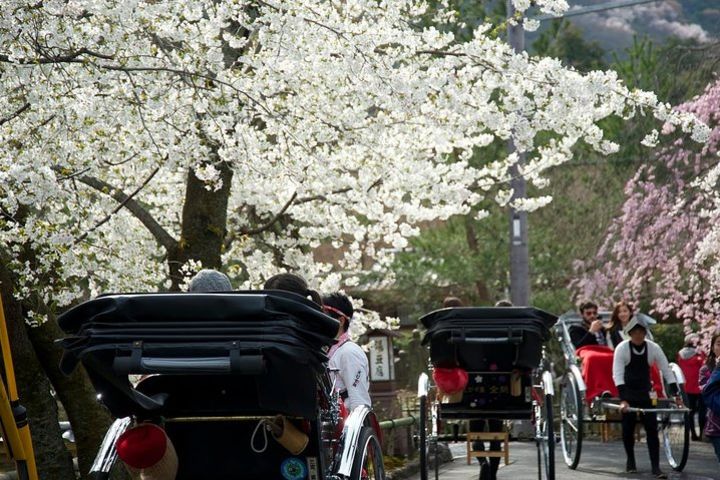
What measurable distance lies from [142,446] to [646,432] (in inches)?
304

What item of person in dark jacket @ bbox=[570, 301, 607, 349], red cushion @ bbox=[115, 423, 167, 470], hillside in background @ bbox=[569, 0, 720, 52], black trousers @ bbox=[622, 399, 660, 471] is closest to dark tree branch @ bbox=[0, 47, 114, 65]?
red cushion @ bbox=[115, 423, 167, 470]

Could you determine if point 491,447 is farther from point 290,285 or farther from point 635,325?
point 290,285

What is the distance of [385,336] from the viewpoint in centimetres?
1602

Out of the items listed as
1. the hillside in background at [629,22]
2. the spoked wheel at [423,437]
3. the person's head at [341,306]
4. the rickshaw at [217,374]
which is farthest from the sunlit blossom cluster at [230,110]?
the hillside in background at [629,22]

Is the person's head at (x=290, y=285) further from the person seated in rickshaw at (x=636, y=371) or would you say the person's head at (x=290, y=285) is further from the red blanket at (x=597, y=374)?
the red blanket at (x=597, y=374)

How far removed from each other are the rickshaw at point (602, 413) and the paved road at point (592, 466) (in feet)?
0.65

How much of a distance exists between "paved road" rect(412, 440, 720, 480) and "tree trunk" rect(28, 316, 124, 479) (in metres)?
3.56

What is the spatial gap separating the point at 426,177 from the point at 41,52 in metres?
7.70

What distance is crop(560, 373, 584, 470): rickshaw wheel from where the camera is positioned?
1345 centimetres

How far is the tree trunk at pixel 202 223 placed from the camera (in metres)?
12.3

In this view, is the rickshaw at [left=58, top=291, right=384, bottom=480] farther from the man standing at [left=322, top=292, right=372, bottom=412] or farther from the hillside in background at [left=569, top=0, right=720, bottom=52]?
the hillside in background at [left=569, top=0, right=720, bottom=52]

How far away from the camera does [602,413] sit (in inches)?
589

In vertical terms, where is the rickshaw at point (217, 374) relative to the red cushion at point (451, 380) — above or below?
below

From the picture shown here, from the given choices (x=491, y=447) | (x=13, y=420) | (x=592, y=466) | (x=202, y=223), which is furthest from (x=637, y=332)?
(x=13, y=420)
